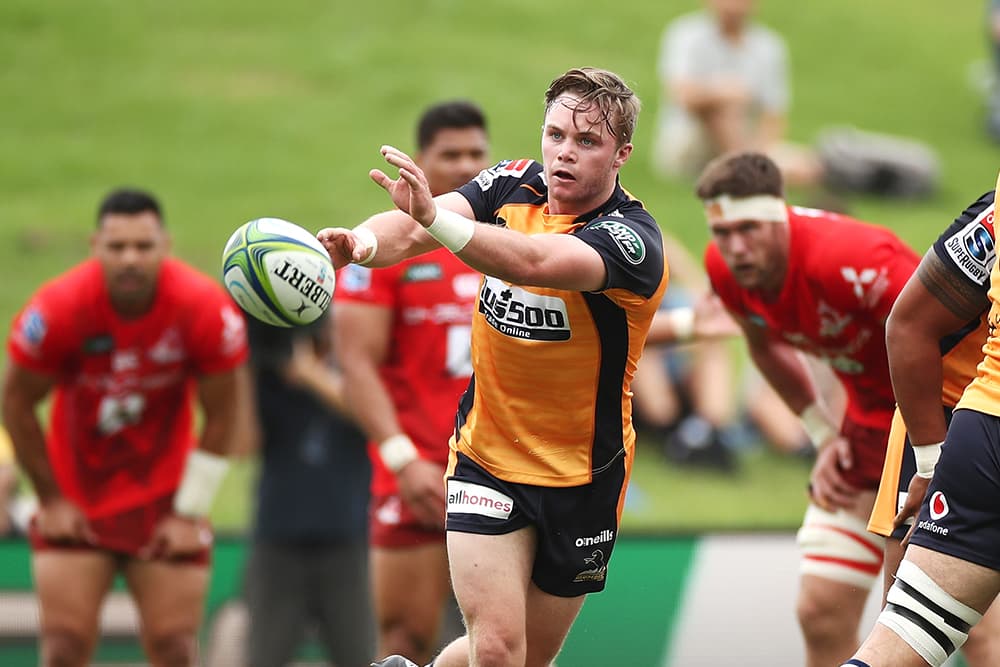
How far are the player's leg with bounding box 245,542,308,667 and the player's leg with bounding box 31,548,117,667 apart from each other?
109 centimetres

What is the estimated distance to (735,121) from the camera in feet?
44.2

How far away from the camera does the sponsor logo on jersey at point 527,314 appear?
5.33 metres

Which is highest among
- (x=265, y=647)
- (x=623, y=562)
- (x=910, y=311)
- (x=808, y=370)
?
(x=910, y=311)

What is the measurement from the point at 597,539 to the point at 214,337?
309 cm

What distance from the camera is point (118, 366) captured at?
7.96m

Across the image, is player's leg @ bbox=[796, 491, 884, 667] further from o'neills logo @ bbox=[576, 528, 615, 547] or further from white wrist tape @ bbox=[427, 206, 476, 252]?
white wrist tape @ bbox=[427, 206, 476, 252]

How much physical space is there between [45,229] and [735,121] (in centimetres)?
657

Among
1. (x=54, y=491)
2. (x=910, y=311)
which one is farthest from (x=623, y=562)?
(x=910, y=311)

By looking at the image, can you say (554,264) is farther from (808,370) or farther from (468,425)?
(808,370)

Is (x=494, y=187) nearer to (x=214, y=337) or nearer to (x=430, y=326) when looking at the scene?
(x=430, y=326)

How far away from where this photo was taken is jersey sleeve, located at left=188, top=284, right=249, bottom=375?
314 inches

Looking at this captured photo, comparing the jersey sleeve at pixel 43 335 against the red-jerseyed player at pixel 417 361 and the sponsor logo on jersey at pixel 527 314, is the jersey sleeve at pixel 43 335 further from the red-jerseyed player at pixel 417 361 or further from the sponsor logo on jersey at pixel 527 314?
the sponsor logo on jersey at pixel 527 314

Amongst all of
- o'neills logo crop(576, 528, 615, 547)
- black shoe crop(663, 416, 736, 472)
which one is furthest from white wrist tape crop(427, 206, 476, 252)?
black shoe crop(663, 416, 736, 472)

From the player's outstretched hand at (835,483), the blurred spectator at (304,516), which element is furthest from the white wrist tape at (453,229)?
the blurred spectator at (304,516)
